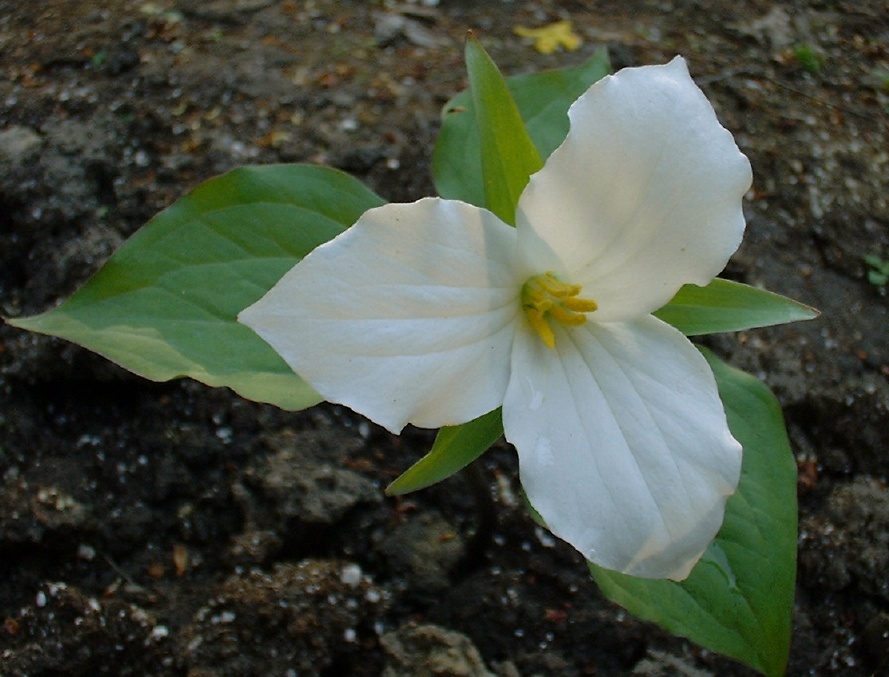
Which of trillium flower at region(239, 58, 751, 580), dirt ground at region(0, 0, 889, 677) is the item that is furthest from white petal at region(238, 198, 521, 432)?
dirt ground at region(0, 0, 889, 677)

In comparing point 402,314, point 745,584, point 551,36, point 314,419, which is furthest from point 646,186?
point 551,36

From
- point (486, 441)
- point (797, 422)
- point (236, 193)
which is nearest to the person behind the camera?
point (486, 441)

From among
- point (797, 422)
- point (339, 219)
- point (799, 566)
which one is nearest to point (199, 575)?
point (339, 219)

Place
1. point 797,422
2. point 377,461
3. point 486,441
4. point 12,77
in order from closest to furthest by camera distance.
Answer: point 486,441 → point 377,461 → point 797,422 → point 12,77

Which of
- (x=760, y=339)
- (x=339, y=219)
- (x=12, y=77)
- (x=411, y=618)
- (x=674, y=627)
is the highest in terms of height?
(x=339, y=219)

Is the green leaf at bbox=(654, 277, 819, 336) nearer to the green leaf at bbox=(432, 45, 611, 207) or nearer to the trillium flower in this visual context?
the trillium flower

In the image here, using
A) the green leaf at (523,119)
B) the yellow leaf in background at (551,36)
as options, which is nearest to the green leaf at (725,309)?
the green leaf at (523,119)

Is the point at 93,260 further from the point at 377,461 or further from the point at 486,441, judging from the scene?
the point at 486,441
